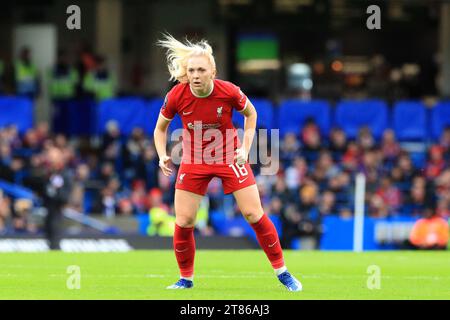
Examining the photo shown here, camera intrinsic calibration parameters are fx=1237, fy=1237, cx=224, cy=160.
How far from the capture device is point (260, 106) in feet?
93.0

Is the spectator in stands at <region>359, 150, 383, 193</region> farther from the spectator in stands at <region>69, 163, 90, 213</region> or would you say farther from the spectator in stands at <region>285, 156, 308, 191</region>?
the spectator in stands at <region>69, 163, 90, 213</region>

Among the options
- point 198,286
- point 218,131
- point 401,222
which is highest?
point 218,131

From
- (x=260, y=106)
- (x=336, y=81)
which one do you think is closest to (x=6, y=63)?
(x=260, y=106)

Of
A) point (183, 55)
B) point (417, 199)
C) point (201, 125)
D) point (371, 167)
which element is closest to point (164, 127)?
point (201, 125)

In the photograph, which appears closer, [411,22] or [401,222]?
[401,222]

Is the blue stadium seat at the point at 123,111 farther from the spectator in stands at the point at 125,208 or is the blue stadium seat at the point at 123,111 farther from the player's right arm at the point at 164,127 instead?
the player's right arm at the point at 164,127

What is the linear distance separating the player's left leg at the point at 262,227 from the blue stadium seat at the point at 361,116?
17293mm

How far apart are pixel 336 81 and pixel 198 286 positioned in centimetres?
2030

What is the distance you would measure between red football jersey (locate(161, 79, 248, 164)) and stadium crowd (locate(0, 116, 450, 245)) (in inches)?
443

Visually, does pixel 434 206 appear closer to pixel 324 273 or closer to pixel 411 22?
pixel 411 22

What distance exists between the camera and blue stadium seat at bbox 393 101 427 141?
2839cm

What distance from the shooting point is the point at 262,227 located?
11195 millimetres

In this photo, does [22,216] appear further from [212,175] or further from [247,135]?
[247,135]

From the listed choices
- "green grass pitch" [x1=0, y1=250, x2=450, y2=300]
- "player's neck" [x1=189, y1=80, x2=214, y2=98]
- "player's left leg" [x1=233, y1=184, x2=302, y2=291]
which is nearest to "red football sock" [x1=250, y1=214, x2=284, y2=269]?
"player's left leg" [x1=233, y1=184, x2=302, y2=291]
